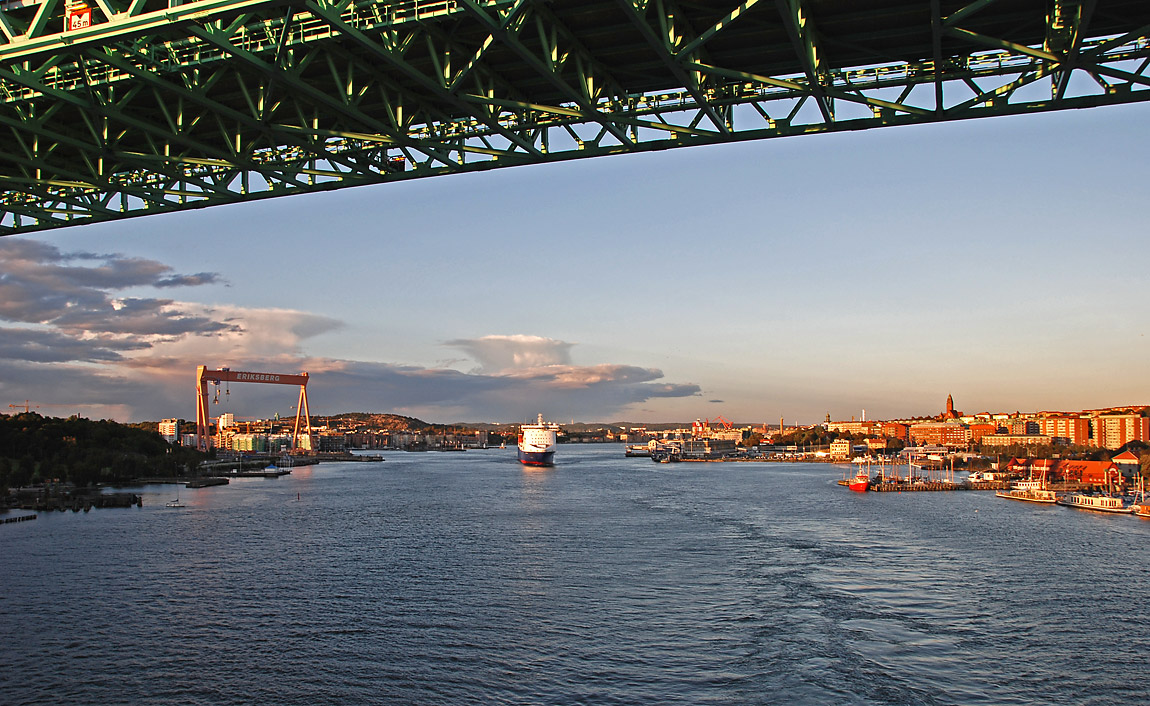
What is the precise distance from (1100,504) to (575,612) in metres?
34.7

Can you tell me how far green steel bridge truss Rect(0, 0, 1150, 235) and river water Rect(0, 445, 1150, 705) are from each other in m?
8.26

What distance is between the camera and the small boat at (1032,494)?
44569 millimetres

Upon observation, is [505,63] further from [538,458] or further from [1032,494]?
[538,458]

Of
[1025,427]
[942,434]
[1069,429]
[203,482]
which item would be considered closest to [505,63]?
[203,482]

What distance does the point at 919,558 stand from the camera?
2353 cm

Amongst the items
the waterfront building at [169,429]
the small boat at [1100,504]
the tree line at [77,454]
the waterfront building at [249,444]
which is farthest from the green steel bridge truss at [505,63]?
the waterfront building at [169,429]

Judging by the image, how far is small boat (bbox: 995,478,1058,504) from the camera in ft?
146

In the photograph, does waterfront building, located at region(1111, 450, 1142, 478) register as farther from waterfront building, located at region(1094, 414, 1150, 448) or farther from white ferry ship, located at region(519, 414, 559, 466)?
waterfront building, located at region(1094, 414, 1150, 448)

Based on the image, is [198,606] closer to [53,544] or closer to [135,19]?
[53,544]

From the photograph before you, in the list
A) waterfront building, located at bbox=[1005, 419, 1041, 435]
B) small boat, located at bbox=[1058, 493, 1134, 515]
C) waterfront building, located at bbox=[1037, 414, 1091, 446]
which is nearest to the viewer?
small boat, located at bbox=[1058, 493, 1134, 515]

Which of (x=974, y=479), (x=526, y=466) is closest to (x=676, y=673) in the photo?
(x=974, y=479)

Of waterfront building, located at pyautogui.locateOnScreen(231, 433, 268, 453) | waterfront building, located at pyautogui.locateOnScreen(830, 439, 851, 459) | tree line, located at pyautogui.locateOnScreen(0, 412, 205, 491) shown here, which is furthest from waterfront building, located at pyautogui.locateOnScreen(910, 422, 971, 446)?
tree line, located at pyautogui.locateOnScreen(0, 412, 205, 491)

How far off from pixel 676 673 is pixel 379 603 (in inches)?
293

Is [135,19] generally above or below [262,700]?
above
